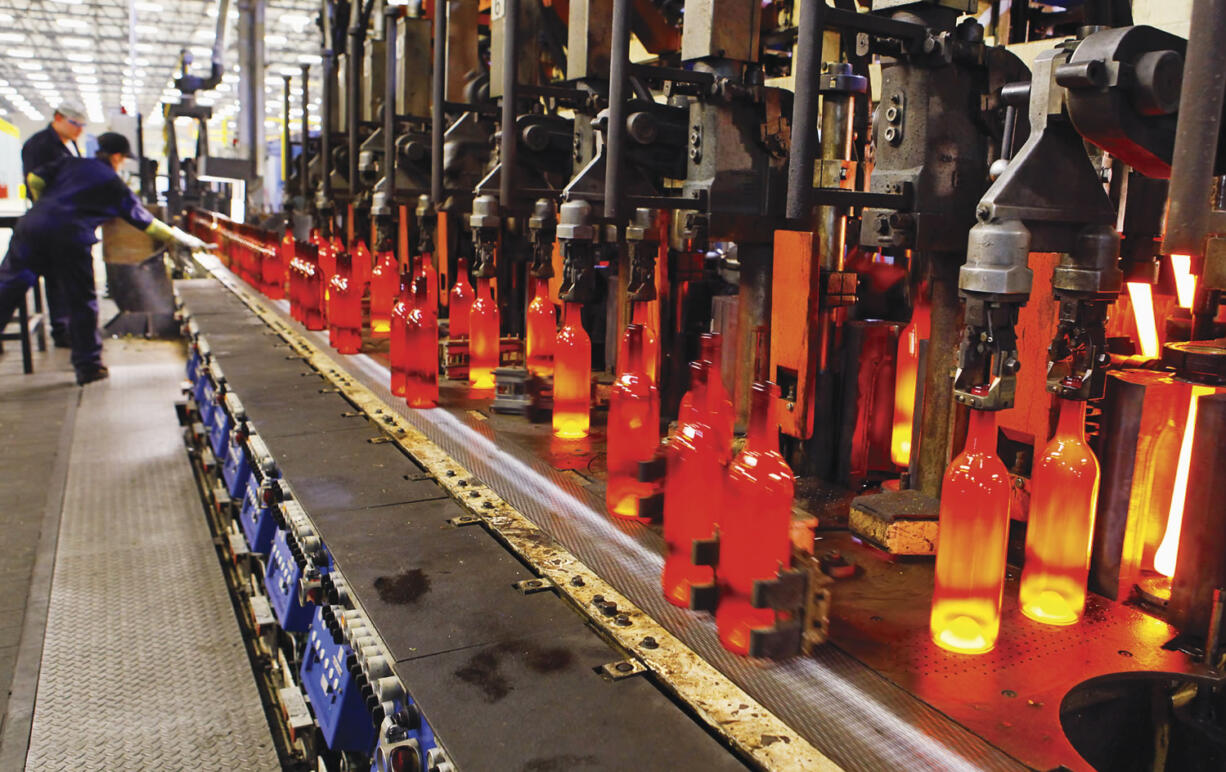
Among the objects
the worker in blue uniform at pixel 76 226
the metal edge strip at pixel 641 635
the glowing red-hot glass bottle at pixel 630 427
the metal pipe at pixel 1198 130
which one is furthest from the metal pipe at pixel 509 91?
the worker in blue uniform at pixel 76 226

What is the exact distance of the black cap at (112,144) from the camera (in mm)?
6031

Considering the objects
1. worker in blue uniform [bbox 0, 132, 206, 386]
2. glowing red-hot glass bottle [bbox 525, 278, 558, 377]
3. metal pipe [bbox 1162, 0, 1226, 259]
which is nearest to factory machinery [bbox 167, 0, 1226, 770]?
metal pipe [bbox 1162, 0, 1226, 259]

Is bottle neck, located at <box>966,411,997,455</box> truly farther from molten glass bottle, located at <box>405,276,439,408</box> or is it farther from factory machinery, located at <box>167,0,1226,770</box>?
molten glass bottle, located at <box>405,276,439,408</box>

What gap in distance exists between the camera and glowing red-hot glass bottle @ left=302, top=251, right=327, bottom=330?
4.37 meters

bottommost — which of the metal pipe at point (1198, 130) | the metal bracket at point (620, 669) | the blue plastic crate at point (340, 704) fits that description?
the blue plastic crate at point (340, 704)

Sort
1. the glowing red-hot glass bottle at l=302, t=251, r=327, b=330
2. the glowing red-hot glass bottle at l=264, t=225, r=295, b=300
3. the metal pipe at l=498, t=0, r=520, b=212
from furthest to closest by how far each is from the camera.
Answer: the glowing red-hot glass bottle at l=264, t=225, r=295, b=300 → the glowing red-hot glass bottle at l=302, t=251, r=327, b=330 → the metal pipe at l=498, t=0, r=520, b=212

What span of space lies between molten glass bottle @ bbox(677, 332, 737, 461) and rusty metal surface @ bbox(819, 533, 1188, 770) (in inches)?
14.0

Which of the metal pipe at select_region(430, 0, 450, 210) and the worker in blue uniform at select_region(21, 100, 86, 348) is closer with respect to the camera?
the metal pipe at select_region(430, 0, 450, 210)

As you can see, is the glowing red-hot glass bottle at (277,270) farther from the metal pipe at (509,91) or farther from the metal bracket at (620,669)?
the metal bracket at (620,669)

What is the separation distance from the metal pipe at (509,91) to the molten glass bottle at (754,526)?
57.3 inches

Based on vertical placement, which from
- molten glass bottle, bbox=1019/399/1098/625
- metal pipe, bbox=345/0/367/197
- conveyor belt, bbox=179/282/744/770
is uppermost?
metal pipe, bbox=345/0/367/197

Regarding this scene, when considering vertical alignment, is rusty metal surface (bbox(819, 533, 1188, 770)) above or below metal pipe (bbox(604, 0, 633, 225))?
below

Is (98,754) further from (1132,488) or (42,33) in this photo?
(42,33)

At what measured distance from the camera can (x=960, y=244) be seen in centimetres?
171
